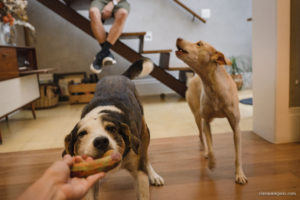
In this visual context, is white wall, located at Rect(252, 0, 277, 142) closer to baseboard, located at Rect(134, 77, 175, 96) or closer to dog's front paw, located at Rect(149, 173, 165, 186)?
dog's front paw, located at Rect(149, 173, 165, 186)

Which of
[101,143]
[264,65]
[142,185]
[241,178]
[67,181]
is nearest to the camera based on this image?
[67,181]

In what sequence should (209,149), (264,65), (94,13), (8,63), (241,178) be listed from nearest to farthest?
(241,178) < (209,149) < (264,65) < (8,63) < (94,13)

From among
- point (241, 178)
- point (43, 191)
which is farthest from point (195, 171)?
point (43, 191)

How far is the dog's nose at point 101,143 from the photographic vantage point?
37.9 inches

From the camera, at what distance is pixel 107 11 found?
10.6 ft

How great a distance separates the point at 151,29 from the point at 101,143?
4278 millimetres

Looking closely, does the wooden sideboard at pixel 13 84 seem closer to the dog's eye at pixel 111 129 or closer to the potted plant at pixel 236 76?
the dog's eye at pixel 111 129

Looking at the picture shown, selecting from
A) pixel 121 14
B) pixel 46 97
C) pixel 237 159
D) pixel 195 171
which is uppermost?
pixel 121 14

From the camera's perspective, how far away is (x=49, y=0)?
3.97 meters

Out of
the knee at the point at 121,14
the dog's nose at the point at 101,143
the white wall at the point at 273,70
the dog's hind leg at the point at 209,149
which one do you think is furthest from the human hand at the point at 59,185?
the knee at the point at 121,14

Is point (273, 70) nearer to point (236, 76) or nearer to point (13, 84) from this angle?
point (13, 84)

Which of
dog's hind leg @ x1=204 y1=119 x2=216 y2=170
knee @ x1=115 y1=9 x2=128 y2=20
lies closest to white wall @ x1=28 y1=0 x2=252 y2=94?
knee @ x1=115 y1=9 x2=128 y2=20

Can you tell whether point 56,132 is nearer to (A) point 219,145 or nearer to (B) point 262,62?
(A) point 219,145

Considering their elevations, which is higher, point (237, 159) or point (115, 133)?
point (115, 133)
